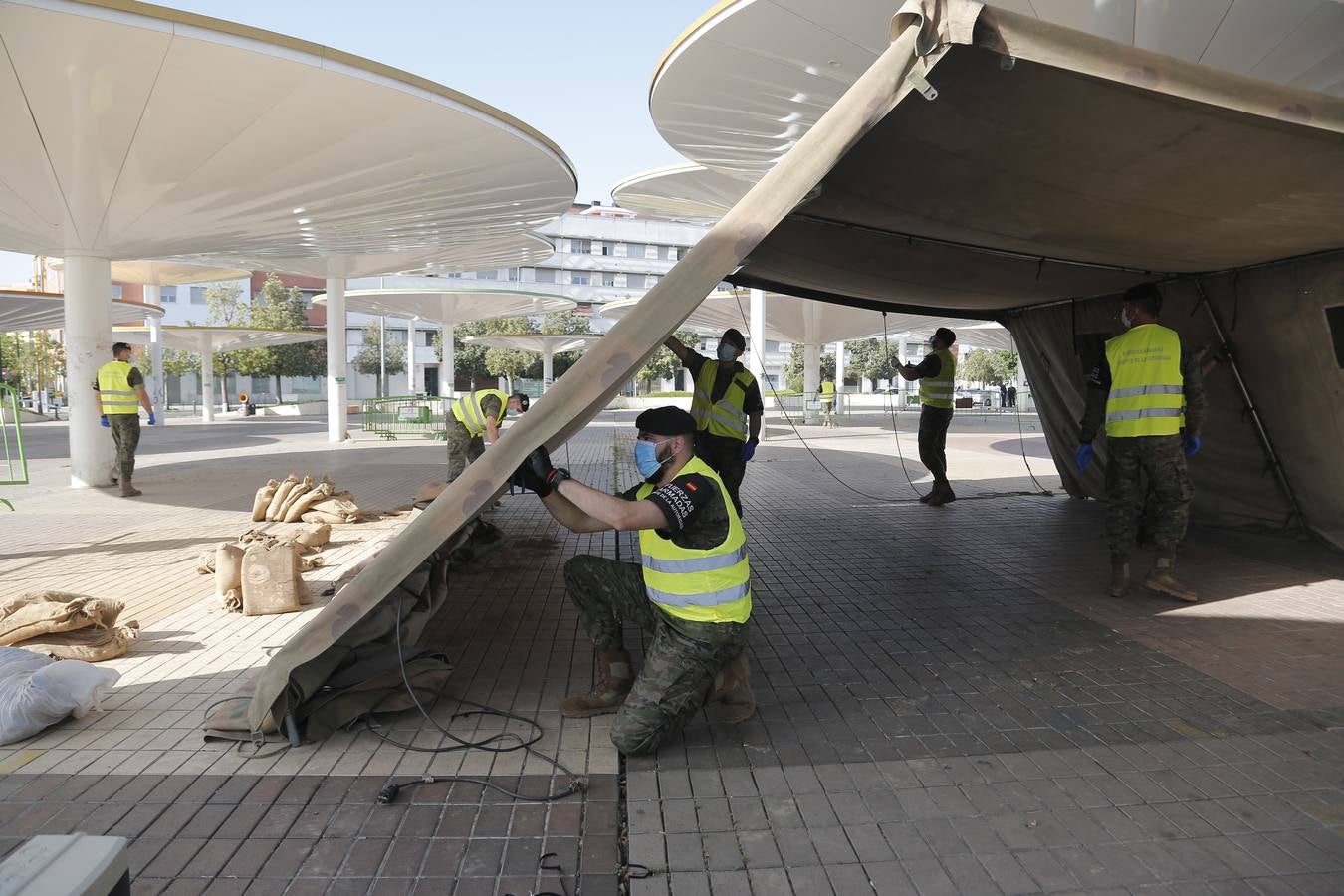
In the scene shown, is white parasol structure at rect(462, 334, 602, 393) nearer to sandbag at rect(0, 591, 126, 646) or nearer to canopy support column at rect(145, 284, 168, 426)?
canopy support column at rect(145, 284, 168, 426)

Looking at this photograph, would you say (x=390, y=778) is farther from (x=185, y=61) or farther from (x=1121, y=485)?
(x=185, y=61)

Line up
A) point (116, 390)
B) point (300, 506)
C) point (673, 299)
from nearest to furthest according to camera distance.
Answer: point (673, 299) < point (300, 506) < point (116, 390)

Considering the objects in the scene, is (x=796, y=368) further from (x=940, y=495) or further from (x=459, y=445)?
(x=459, y=445)

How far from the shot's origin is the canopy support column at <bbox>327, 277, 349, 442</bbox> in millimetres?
19625

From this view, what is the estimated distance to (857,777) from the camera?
10.4 ft

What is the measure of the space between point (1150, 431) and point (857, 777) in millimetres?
3753

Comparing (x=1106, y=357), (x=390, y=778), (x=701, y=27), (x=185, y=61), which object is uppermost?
(x=701, y=27)

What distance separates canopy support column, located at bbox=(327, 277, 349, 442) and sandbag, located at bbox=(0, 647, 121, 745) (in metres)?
16.7

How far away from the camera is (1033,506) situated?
30.9ft

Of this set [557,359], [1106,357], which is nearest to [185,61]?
[1106,357]

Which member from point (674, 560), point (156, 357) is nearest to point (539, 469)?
point (674, 560)

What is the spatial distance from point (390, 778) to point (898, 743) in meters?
2.15

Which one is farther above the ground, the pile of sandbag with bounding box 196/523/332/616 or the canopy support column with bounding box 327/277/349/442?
the canopy support column with bounding box 327/277/349/442

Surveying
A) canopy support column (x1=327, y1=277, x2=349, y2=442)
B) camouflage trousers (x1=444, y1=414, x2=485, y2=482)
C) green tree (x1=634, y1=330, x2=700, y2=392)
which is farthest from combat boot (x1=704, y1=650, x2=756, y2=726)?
green tree (x1=634, y1=330, x2=700, y2=392)
